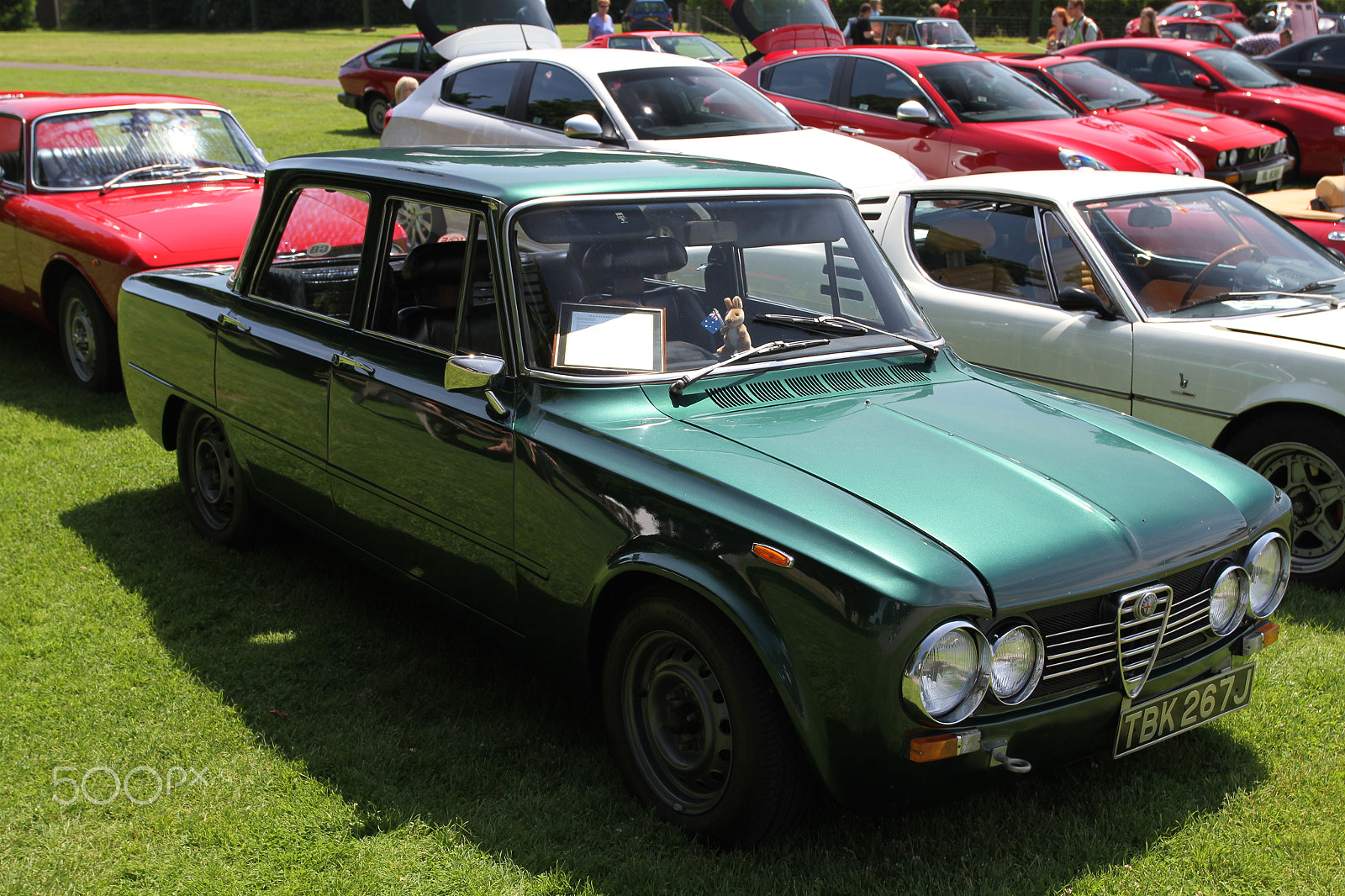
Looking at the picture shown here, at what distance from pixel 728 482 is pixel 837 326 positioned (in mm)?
1148

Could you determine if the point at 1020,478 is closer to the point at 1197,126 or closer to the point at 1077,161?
the point at 1077,161

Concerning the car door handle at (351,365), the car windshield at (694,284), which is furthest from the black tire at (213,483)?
the car windshield at (694,284)

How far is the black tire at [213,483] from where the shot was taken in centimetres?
534

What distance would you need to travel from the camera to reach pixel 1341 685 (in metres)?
4.25

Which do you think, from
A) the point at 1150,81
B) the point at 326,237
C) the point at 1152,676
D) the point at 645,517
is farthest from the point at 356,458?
the point at 1150,81

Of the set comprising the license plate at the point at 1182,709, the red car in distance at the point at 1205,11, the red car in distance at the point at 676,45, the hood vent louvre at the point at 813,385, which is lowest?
the license plate at the point at 1182,709

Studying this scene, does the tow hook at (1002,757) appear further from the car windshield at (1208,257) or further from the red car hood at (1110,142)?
the red car hood at (1110,142)

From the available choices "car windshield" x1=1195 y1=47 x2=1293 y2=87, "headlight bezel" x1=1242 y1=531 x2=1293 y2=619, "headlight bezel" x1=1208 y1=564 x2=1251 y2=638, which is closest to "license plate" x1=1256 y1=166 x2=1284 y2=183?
"car windshield" x1=1195 y1=47 x2=1293 y2=87

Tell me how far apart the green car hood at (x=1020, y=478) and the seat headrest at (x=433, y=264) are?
1.18m

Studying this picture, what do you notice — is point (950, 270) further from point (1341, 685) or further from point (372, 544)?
point (372, 544)

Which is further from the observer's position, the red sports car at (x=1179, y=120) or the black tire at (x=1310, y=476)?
the red sports car at (x=1179, y=120)

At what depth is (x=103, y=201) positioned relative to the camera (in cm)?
803

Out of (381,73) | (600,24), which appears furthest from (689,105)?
(381,73)

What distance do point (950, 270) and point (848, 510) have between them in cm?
355
